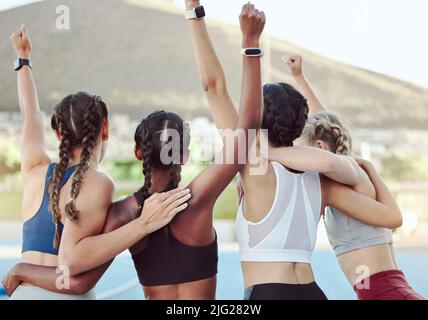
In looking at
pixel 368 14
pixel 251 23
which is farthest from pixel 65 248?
pixel 368 14

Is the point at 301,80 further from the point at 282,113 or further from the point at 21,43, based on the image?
the point at 21,43

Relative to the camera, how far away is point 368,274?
7.05ft

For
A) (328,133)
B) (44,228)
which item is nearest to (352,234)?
(328,133)

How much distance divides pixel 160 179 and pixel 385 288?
79cm

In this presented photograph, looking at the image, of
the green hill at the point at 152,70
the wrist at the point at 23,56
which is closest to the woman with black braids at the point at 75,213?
the wrist at the point at 23,56

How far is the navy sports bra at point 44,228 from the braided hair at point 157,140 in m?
0.23

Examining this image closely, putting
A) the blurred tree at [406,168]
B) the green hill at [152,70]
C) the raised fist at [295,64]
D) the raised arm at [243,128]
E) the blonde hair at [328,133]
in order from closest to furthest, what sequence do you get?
the raised arm at [243,128], the blonde hair at [328,133], the raised fist at [295,64], the blurred tree at [406,168], the green hill at [152,70]

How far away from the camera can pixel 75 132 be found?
1960 millimetres

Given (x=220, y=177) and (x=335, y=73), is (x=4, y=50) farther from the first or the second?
(x=220, y=177)

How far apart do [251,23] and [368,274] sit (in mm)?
882

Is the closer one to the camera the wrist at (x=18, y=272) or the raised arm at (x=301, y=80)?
the wrist at (x=18, y=272)

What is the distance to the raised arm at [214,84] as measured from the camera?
A: 1.91 metres

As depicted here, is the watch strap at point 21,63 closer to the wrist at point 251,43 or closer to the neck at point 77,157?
the neck at point 77,157

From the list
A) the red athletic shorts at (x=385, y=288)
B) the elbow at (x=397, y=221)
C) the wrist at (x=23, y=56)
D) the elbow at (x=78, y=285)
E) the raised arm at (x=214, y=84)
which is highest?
the wrist at (x=23, y=56)
